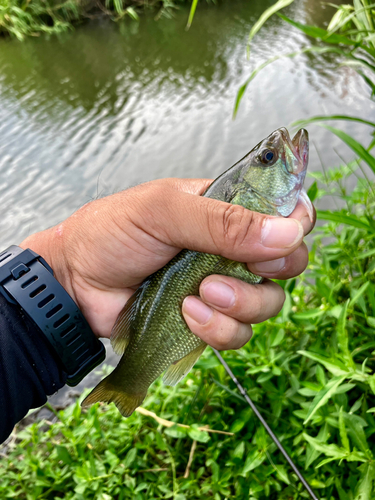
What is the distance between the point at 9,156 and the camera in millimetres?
8406

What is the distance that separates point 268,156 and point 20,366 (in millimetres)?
1497

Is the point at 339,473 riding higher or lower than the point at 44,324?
lower

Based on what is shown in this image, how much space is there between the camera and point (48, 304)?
1796 mm

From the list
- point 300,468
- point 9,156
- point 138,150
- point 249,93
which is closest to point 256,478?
point 300,468

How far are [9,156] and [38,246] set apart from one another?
23.7 ft

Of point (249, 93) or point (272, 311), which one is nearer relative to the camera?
point (272, 311)

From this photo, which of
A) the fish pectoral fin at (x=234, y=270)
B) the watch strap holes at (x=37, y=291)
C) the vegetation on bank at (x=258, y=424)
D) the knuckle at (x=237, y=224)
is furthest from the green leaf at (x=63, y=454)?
the knuckle at (x=237, y=224)

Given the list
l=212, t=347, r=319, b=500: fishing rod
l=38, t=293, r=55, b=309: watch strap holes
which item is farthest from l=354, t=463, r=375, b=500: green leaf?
l=38, t=293, r=55, b=309: watch strap holes

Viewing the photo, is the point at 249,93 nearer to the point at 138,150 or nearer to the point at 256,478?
the point at 138,150

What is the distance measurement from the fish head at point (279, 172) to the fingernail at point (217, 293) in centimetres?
41

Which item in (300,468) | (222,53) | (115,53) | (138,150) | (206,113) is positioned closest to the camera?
(300,468)

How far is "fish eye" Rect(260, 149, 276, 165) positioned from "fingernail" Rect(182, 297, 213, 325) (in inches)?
28.9

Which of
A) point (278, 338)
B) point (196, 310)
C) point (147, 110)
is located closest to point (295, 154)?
point (196, 310)

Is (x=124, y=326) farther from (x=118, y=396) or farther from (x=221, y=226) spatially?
(x=221, y=226)
